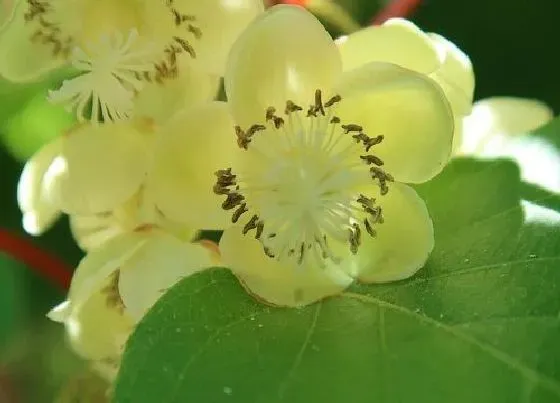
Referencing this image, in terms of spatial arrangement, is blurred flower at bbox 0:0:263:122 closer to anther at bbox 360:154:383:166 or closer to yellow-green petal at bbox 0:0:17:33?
yellow-green petal at bbox 0:0:17:33

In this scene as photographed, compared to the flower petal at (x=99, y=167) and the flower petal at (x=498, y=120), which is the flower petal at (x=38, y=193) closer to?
the flower petal at (x=99, y=167)

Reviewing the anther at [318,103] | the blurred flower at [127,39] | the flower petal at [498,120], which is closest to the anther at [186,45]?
the blurred flower at [127,39]

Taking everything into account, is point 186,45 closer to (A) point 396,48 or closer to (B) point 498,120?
(A) point 396,48

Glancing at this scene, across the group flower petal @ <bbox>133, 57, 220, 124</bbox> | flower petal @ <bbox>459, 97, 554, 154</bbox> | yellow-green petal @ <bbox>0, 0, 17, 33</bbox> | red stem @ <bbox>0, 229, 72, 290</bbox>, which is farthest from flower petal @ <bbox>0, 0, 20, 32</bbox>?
flower petal @ <bbox>459, 97, 554, 154</bbox>

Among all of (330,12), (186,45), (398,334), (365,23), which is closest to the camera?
(398,334)

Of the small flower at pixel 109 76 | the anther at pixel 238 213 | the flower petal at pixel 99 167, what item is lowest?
the anther at pixel 238 213

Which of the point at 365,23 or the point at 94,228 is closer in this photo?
the point at 94,228

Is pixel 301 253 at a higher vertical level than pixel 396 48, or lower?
lower

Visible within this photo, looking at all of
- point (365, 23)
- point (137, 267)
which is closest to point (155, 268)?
point (137, 267)
